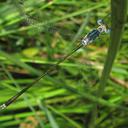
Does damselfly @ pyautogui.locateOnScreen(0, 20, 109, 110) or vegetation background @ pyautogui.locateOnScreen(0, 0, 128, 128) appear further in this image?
vegetation background @ pyautogui.locateOnScreen(0, 0, 128, 128)

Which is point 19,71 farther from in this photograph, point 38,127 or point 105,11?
point 105,11

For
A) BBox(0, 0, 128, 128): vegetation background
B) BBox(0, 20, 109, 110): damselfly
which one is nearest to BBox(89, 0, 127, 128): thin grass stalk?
BBox(0, 20, 109, 110): damselfly

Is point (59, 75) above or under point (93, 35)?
above


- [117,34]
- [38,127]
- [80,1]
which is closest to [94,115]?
[38,127]

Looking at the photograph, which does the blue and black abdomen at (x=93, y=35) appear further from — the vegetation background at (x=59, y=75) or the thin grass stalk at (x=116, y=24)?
the vegetation background at (x=59, y=75)

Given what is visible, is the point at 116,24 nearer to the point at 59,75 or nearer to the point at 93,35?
Answer: the point at 93,35

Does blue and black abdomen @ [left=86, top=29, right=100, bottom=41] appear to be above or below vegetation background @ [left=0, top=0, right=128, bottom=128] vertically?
below

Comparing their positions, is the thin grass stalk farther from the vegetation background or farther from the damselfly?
the vegetation background

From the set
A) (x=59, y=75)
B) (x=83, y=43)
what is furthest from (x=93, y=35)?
(x=59, y=75)
